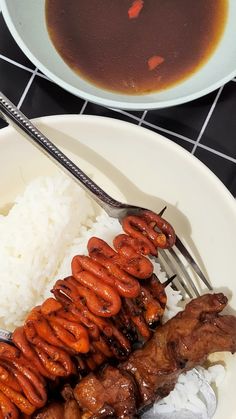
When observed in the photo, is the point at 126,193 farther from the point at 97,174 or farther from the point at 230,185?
the point at 230,185

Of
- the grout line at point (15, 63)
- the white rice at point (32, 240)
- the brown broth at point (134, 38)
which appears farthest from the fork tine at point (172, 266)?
the grout line at point (15, 63)

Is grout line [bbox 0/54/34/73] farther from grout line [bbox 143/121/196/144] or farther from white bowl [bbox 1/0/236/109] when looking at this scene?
grout line [bbox 143/121/196/144]

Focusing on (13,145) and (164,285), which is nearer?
(164,285)

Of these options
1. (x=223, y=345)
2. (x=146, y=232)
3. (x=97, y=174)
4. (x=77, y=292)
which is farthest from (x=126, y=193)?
(x=223, y=345)

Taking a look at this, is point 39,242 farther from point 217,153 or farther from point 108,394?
Answer: point 217,153

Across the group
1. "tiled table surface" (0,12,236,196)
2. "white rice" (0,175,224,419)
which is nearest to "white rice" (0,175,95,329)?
"white rice" (0,175,224,419)

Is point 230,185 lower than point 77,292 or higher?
higher

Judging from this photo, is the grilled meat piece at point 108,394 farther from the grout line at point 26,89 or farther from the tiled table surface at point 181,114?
the grout line at point 26,89

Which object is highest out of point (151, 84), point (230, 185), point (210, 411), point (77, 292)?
point (151, 84)
